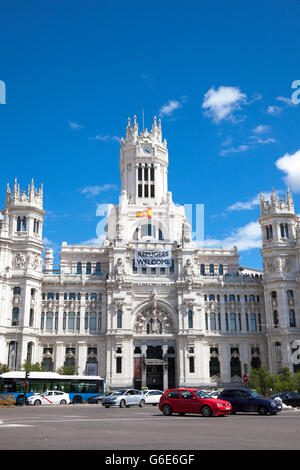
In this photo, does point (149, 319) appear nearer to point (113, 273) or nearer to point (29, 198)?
point (113, 273)

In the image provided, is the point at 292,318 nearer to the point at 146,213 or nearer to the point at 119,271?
the point at 119,271

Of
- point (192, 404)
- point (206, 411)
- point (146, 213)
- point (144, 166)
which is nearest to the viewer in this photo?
point (206, 411)

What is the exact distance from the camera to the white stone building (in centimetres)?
7725

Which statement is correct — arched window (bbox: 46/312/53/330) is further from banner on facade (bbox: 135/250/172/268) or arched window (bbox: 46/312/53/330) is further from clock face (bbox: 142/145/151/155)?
clock face (bbox: 142/145/151/155)

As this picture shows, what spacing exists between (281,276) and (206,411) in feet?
179

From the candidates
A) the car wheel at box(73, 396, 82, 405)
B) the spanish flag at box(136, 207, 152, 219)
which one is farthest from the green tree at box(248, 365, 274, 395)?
the spanish flag at box(136, 207, 152, 219)

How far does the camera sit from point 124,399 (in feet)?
141

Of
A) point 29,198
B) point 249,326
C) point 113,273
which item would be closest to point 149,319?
point 113,273

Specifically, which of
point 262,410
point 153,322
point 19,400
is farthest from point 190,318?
point 262,410

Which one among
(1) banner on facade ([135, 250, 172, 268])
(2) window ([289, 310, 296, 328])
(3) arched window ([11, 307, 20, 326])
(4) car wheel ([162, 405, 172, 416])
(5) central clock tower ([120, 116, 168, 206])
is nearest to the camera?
(4) car wheel ([162, 405, 172, 416])

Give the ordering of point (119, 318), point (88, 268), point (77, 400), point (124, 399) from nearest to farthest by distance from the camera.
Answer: point (124, 399)
point (77, 400)
point (119, 318)
point (88, 268)

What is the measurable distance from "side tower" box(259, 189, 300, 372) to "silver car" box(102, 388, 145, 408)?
38.4m

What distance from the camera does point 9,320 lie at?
75.1 metres
